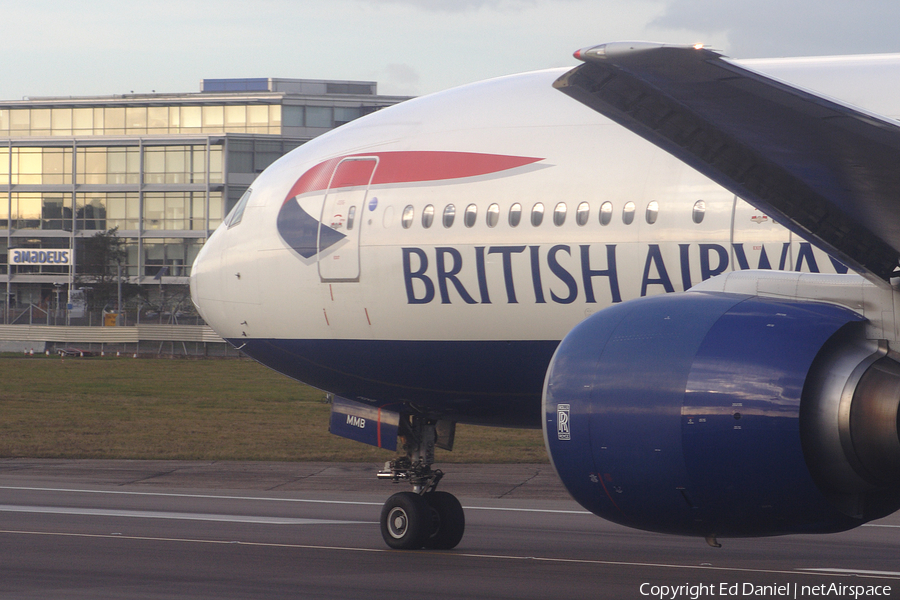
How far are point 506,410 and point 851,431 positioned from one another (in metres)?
5.12

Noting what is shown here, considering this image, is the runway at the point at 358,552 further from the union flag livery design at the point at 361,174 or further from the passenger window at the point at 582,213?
the union flag livery design at the point at 361,174

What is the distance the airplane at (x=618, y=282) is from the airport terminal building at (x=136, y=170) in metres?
70.7

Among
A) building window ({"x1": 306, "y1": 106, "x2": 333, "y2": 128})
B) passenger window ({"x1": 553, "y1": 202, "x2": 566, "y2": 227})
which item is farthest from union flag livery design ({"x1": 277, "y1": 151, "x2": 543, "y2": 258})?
building window ({"x1": 306, "y1": 106, "x2": 333, "y2": 128})

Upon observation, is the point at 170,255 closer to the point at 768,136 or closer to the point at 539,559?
→ the point at 539,559

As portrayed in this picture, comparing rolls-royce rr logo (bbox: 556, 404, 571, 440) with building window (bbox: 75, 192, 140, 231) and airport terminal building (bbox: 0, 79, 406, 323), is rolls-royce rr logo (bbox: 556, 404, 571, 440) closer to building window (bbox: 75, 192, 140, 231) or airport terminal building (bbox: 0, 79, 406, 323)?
airport terminal building (bbox: 0, 79, 406, 323)

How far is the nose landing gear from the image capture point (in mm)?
11914

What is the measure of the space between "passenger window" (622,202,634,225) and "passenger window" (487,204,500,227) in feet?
4.14

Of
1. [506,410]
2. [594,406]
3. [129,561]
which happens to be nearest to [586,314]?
[506,410]

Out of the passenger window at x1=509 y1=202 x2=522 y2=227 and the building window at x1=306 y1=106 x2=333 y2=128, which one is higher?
the building window at x1=306 y1=106 x2=333 y2=128

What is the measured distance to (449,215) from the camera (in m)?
10.6

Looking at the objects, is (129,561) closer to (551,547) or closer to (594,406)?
(551,547)

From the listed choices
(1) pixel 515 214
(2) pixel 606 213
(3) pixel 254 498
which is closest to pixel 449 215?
(1) pixel 515 214

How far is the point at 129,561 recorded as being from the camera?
461 inches

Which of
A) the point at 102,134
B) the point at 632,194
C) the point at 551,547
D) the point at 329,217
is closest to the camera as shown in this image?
the point at 632,194
